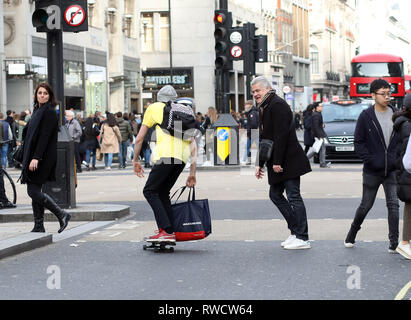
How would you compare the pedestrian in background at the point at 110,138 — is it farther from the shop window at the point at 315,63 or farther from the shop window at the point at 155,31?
the shop window at the point at 315,63

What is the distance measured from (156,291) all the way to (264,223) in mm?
5437

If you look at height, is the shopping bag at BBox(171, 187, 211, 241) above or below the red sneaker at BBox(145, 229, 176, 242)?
above

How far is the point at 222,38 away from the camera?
21.3 m

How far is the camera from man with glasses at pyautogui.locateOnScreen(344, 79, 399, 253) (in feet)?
33.1

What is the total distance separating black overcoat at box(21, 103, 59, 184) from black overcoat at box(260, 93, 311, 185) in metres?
2.48

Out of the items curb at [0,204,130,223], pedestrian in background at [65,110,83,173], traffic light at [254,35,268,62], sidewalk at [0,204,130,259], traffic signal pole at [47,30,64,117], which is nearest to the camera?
sidewalk at [0,204,130,259]

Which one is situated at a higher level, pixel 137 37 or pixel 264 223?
pixel 137 37

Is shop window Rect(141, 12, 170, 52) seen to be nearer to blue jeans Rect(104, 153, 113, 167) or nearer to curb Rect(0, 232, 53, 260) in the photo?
blue jeans Rect(104, 153, 113, 167)

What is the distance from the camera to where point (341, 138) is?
29.5 meters

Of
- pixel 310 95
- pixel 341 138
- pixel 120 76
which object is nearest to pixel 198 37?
pixel 120 76

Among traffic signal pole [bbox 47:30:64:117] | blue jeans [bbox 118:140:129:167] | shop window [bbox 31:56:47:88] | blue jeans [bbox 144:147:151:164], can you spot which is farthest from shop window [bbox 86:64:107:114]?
traffic signal pole [bbox 47:30:64:117]

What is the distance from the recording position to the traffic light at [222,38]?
2123 cm

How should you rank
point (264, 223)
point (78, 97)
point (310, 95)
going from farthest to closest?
point (310, 95) < point (78, 97) < point (264, 223)

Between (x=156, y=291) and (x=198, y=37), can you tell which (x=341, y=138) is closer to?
(x=156, y=291)
